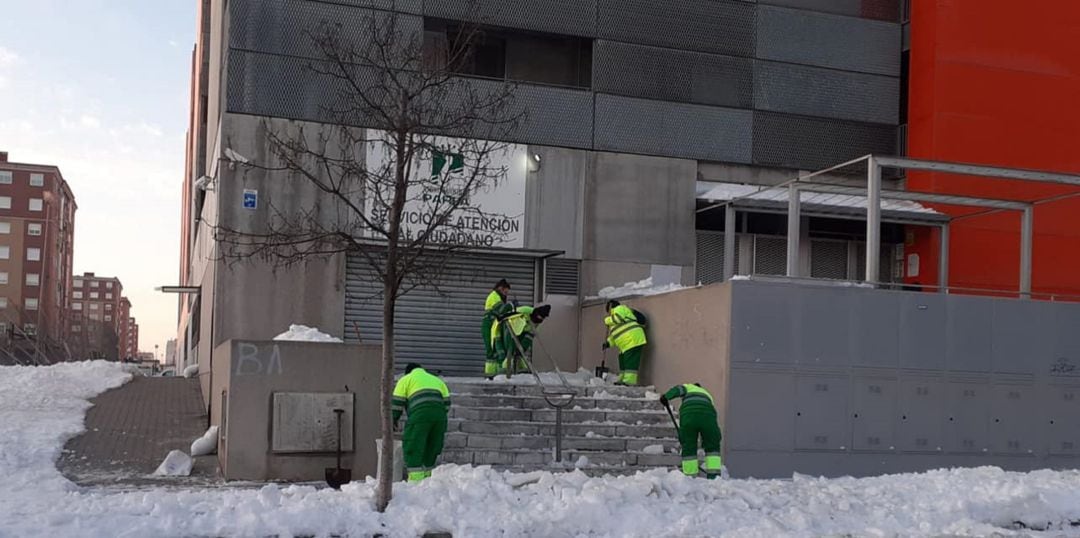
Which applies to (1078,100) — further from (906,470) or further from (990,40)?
(906,470)

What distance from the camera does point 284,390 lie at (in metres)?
12.5

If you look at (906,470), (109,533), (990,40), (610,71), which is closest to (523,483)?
(109,533)

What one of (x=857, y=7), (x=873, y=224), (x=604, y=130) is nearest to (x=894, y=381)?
(x=873, y=224)

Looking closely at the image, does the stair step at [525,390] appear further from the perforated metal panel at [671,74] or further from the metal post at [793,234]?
the perforated metal panel at [671,74]

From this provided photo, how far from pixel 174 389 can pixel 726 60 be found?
13.1 metres

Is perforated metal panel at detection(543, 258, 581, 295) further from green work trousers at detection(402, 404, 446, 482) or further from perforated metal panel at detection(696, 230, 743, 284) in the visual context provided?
→ green work trousers at detection(402, 404, 446, 482)

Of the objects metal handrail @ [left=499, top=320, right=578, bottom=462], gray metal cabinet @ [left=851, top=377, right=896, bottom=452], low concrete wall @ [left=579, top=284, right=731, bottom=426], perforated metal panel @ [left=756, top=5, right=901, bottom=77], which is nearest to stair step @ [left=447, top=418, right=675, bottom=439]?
metal handrail @ [left=499, top=320, right=578, bottom=462]

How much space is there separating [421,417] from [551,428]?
3536mm

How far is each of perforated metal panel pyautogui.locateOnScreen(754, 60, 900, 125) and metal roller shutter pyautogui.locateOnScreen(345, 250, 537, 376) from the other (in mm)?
6698

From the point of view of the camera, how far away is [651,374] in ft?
53.9

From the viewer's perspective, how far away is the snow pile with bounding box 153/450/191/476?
12.2 m

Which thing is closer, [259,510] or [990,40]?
[259,510]

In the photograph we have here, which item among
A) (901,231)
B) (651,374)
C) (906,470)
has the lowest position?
(906,470)

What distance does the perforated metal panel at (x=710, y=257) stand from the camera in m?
20.8
